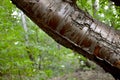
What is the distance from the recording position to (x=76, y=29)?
79 cm

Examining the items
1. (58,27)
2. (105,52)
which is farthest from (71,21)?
(105,52)

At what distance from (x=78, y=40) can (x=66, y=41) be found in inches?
1.8

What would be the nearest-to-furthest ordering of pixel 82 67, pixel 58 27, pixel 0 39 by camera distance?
pixel 58 27 → pixel 0 39 → pixel 82 67

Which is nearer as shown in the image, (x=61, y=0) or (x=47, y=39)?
(x=61, y=0)

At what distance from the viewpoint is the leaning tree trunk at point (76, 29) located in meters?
0.77

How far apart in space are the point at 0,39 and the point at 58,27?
271 centimetres

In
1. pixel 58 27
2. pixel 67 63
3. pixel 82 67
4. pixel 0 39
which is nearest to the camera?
pixel 58 27

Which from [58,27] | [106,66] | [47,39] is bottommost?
[47,39]

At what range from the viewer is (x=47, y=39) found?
11.4 metres

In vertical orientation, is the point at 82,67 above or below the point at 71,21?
below

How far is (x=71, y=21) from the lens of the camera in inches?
30.9

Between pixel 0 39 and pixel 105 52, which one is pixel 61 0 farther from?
pixel 0 39


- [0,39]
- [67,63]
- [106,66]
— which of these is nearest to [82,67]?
[67,63]

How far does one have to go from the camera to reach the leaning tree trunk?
766 millimetres
